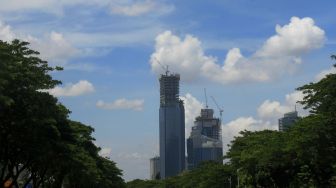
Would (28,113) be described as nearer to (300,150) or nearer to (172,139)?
(300,150)

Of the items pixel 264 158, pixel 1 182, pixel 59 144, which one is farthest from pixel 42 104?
pixel 264 158

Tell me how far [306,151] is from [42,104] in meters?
18.7

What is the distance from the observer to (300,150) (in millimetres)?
41062

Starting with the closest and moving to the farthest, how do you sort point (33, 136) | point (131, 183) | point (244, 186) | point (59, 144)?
1. point (33, 136)
2. point (59, 144)
3. point (244, 186)
4. point (131, 183)

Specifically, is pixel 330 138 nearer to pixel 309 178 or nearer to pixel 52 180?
pixel 309 178

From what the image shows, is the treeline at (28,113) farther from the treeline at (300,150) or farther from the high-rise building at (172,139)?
the high-rise building at (172,139)

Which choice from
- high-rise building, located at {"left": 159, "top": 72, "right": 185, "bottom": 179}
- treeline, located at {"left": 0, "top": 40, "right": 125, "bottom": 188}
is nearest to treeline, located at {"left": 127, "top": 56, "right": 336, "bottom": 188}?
treeline, located at {"left": 0, "top": 40, "right": 125, "bottom": 188}

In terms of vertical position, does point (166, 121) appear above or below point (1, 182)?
above

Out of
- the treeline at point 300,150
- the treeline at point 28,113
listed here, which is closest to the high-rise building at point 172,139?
the treeline at point 300,150

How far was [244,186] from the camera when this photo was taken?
79812 millimetres

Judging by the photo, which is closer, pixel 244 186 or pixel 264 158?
pixel 264 158

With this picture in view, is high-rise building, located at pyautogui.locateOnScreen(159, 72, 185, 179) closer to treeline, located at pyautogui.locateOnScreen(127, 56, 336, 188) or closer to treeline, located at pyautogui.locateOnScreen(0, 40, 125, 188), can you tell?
treeline, located at pyautogui.locateOnScreen(127, 56, 336, 188)

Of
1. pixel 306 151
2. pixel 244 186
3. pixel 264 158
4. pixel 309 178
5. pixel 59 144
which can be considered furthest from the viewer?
pixel 244 186

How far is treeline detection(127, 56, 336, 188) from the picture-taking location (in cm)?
3728
